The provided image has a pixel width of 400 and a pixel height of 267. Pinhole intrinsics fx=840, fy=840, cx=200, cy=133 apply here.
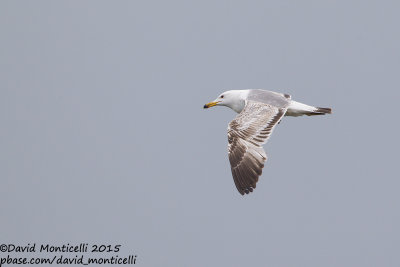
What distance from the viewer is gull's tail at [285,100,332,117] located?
1702 centimetres

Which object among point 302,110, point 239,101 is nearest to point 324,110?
point 302,110

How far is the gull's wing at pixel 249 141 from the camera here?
1441 centimetres

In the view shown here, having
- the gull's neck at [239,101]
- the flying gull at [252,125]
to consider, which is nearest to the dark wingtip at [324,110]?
the flying gull at [252,125]

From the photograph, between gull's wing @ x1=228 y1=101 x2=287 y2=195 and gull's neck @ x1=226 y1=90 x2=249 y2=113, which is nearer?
gull's wing @ x1=228 y1=101 x2=287 y2=195

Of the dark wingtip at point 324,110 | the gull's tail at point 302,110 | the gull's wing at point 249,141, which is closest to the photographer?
the gull's wing at point 249,141

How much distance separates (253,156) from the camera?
14.5 meters

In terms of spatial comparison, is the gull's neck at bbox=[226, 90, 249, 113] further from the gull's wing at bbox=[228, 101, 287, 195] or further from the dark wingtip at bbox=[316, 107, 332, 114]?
the dark wingtip at bbox=[316, 107, 332, 114]

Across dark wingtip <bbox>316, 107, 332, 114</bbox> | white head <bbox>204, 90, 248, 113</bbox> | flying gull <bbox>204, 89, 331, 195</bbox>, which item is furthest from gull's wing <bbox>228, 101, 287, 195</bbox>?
white head <bbox>204, 90, 248, 113</bbox>

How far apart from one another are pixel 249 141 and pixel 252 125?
611 mm

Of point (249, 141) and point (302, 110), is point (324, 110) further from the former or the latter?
point (249, 141)

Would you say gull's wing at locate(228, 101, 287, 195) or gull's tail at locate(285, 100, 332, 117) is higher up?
gull's tail at locate(285, 100, 332, 117)

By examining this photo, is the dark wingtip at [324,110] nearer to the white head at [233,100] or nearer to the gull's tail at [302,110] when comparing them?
the gull's tail at [302,110]

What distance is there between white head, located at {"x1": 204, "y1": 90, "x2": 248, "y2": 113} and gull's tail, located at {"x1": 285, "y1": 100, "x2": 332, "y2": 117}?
1079mm

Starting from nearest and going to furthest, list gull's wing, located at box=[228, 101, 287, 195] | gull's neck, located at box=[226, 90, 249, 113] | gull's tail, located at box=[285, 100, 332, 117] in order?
1. gull's wing, located at box=[228, 101, 287, 195]
2. gull's tail, located at box=[285, 100, 332, 117]
3. gull's neck, located at box=[226, 90, 249, 113]
